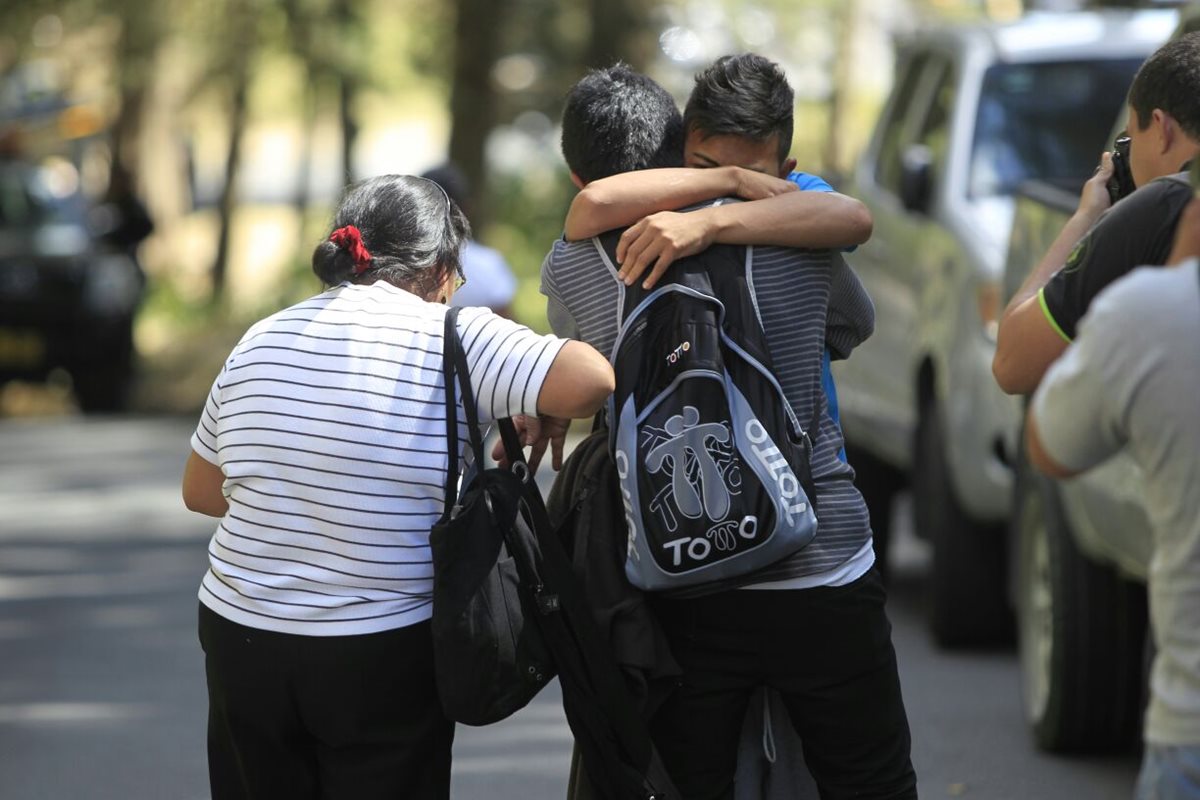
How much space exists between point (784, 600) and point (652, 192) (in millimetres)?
738

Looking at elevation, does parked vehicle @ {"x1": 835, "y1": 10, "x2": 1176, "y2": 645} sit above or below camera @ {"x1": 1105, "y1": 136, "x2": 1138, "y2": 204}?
below

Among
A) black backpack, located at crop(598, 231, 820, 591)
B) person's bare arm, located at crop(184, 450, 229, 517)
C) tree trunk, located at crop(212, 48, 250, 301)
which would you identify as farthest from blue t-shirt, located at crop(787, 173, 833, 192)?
tree trunk, located at crop(212, 48, 250, 301)

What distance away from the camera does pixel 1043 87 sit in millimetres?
8125

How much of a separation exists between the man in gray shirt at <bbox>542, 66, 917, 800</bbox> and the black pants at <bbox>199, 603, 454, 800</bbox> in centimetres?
42

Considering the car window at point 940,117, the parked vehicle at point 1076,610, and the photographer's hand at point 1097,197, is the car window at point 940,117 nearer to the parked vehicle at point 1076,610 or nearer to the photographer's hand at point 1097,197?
the parked vehicle at point 1076,610

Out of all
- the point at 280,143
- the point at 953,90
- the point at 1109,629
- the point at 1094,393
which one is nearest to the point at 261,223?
the point at 280,143

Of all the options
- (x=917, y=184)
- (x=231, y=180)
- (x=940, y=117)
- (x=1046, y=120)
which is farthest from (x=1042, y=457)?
(x=231, y=180)

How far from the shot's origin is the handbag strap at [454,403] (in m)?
3.37

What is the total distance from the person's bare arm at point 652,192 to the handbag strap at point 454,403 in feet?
0.97

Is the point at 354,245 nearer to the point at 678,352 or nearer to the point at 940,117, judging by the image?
the point at 678,352

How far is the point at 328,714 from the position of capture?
3.41 m

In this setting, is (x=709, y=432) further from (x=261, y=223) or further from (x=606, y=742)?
(x=261, y=223)

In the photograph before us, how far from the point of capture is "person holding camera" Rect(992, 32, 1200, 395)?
305cm

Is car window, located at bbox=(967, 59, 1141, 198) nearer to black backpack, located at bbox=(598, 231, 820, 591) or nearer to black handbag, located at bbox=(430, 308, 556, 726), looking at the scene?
black backpack, located at bbox=(598, 231, 820, 591)
